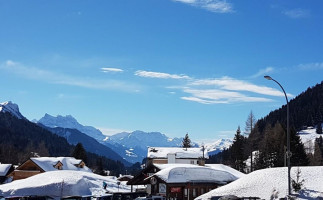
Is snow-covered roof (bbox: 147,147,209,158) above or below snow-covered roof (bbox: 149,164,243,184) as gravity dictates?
above

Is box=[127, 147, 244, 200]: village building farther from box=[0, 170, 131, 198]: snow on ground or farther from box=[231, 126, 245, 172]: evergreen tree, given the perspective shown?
box=[231, 126, 245, 172]: evergreen tree

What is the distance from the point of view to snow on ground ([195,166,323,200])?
3875 cm

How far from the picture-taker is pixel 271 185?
41344mm

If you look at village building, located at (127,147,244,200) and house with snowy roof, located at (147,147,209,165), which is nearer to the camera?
village building, located at (127,147,244,200)

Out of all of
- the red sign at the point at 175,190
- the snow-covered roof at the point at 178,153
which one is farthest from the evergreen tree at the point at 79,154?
the red sign at the point at 175,190

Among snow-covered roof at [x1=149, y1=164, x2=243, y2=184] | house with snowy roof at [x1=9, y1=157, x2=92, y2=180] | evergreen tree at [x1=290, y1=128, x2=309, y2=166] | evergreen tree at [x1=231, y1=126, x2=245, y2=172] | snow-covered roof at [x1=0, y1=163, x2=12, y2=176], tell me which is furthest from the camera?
evergreen tree at [x1=231, y1=126, x2=245, y2=172]

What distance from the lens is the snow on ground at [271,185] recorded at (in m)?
38.7

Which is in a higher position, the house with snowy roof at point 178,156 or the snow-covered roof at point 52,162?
the house with snowy roof at point 178,156

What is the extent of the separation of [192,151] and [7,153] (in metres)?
89.3

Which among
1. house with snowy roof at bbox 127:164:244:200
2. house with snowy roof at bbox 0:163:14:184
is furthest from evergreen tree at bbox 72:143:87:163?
house with snowy roof at bbox 127:164:244:200

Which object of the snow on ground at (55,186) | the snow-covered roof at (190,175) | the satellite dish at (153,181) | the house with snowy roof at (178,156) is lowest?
the snow on ground at (55,186)

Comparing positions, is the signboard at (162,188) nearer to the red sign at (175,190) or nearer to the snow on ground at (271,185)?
the red sign at (175,190)

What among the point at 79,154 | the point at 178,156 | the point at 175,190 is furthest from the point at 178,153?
the point at 175,190

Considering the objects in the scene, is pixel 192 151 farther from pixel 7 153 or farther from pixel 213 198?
pixel 7 153
